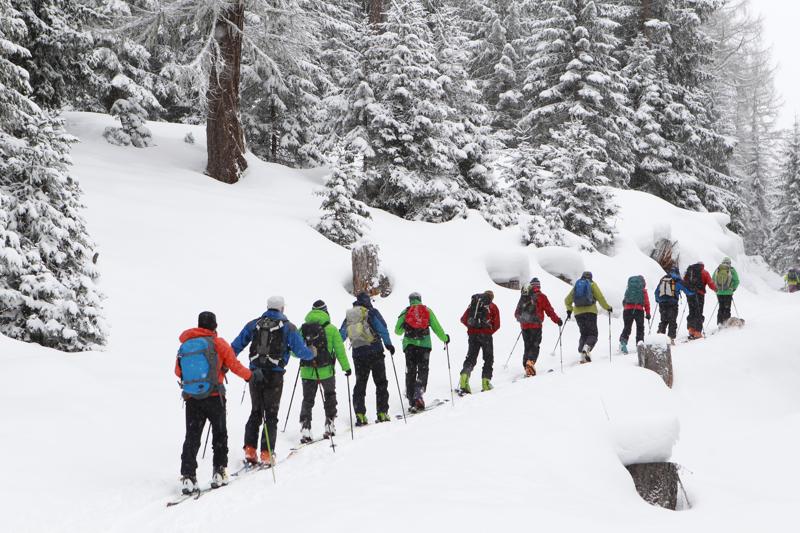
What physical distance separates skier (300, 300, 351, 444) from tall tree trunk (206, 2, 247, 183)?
1097cm

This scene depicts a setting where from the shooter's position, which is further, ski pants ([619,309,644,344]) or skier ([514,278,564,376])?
ski pants ([619,309,644,344])

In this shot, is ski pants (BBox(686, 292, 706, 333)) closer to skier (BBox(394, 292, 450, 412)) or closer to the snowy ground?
the snowy ground

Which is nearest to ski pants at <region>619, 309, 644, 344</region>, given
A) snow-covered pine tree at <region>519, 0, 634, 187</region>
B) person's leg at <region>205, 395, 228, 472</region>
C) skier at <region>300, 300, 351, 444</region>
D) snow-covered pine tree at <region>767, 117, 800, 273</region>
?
skier at <region>300, 300, 351, 444</region>

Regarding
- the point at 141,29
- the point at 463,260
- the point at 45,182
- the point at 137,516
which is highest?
the point at 141,29

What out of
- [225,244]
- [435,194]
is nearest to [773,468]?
[225,244]

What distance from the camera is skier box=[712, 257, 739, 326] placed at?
13.2m

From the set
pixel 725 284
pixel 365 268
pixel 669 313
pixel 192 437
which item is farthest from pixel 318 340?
pixel 725 284

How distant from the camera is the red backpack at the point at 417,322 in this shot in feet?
26.7

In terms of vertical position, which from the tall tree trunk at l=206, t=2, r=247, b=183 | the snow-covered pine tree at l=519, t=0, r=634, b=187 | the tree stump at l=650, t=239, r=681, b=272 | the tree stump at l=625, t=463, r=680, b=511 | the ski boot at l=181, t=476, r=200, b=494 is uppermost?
the snow-covered pine tree at l=519, t=0, r=634, b=187

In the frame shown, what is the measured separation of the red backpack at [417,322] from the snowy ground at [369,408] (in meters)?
1.26

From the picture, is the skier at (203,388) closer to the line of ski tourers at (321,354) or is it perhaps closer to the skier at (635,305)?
the line of ski tourers at (321,354)

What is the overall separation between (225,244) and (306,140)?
11.6 m

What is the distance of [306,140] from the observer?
73.9ft

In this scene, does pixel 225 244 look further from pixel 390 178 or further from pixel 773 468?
pixel 773 468
